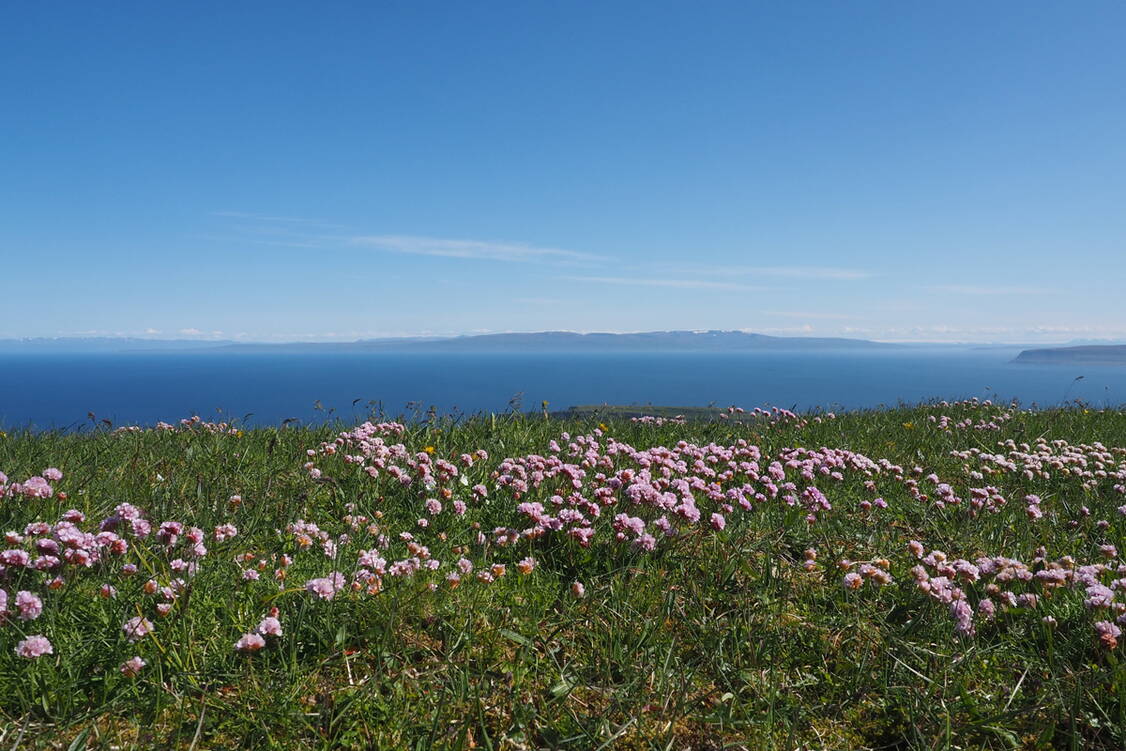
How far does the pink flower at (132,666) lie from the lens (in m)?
2.55

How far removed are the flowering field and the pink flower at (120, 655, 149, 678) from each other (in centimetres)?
1

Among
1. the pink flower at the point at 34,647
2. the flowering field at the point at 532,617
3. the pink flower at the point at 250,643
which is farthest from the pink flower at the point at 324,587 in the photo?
the pink flower at the point at 34,647

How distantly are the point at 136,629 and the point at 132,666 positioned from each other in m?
0.19

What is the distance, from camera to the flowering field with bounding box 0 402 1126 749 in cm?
263

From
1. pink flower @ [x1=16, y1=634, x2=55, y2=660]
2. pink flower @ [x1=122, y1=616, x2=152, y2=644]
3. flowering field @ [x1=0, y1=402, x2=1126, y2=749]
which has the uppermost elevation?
pink flower @ [x1=16, y1=634, x2=55, y2=660]

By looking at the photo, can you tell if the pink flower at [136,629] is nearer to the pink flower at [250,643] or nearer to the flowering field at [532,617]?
the flowering field at [532,617]

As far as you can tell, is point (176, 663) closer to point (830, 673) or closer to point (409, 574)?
point (409, 574)

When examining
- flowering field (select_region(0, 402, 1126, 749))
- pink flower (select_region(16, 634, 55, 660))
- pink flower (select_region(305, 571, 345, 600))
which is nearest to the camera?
pink flower (select_region(16, 634, 55, 660))

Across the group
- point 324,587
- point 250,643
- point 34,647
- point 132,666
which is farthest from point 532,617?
point 34,647

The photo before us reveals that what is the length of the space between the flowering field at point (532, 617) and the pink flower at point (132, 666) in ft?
0.04

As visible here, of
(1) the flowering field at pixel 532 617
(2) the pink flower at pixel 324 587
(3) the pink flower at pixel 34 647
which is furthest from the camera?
(2) the pink flower at pixel 324 587

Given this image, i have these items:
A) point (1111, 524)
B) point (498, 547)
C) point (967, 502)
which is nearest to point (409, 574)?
point (498, 547)

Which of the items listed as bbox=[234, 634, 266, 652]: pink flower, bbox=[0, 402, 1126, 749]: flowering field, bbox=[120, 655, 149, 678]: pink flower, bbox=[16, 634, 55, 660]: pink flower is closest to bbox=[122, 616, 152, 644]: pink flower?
bbox=[0, 402, 1126, 749]: flowering field

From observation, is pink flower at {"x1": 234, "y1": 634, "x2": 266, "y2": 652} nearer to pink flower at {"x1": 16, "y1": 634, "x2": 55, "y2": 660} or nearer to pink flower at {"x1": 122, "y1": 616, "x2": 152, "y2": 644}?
pink flower at {"x1": 122, "y1": 616, "x2": 152, "y2": 644}
